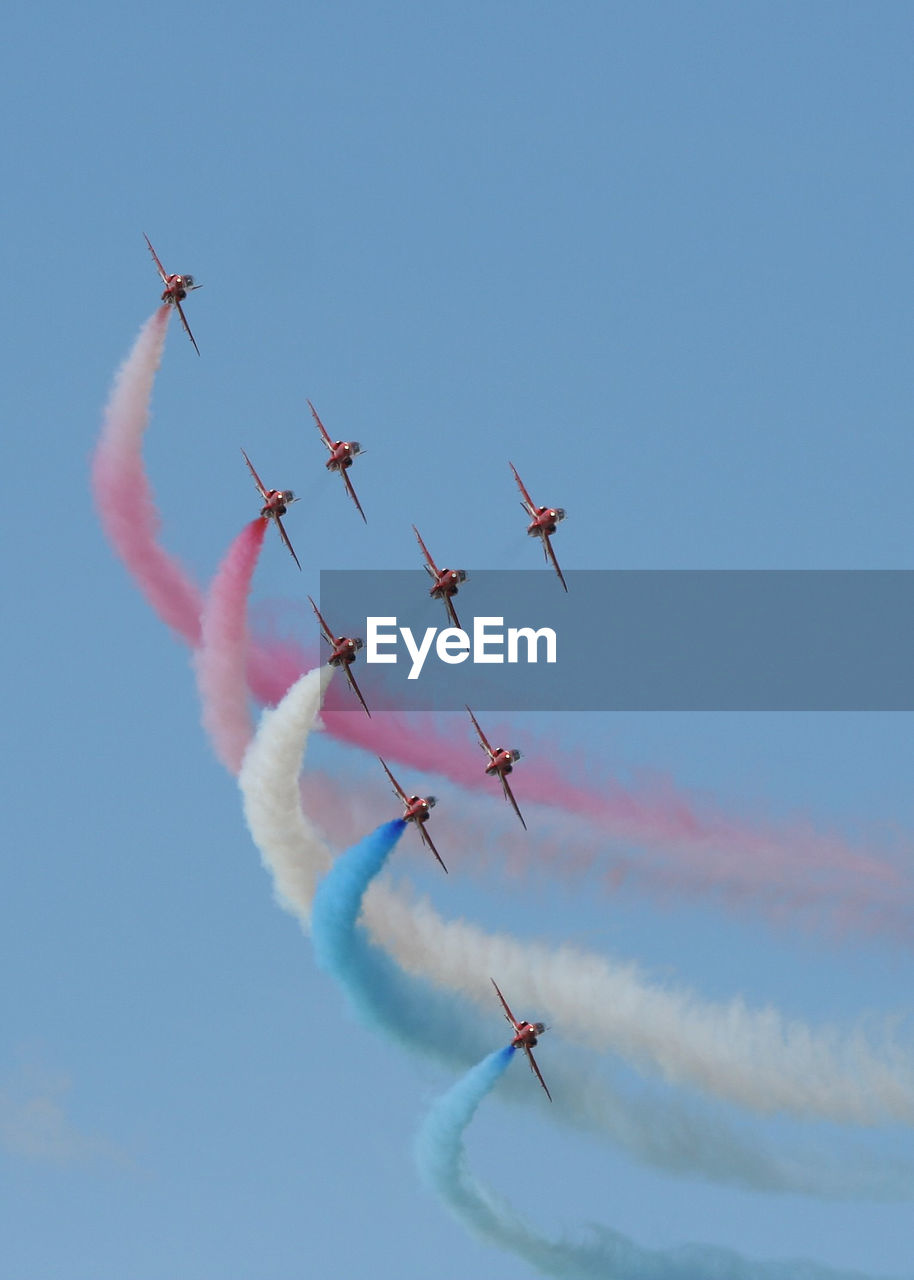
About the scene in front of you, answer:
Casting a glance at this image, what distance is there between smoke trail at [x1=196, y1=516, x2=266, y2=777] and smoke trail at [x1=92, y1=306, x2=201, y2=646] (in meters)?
1.09

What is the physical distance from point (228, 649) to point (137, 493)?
7862 millimetres

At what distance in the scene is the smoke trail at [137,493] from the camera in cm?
13188

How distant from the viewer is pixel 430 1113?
123 metres

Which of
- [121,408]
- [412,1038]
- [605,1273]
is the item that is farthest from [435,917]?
[121,408]

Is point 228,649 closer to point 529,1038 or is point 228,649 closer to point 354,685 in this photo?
point 354,685

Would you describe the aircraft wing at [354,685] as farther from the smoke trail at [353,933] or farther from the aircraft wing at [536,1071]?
the aircraft wing at [536,1071]

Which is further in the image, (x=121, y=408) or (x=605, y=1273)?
(x=121, y=408)

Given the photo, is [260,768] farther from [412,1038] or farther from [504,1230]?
[504,1230]

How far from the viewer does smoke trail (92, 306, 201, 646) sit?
433ft

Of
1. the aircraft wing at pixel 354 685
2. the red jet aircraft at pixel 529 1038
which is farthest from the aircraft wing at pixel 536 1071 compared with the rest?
the aircraft wing at pixel 354 685

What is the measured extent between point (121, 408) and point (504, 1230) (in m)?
36.0

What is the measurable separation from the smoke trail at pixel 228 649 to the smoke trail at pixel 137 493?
1.09 metres

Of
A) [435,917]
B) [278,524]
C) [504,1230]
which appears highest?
[278,524]

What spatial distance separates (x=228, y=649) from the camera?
12988cm
